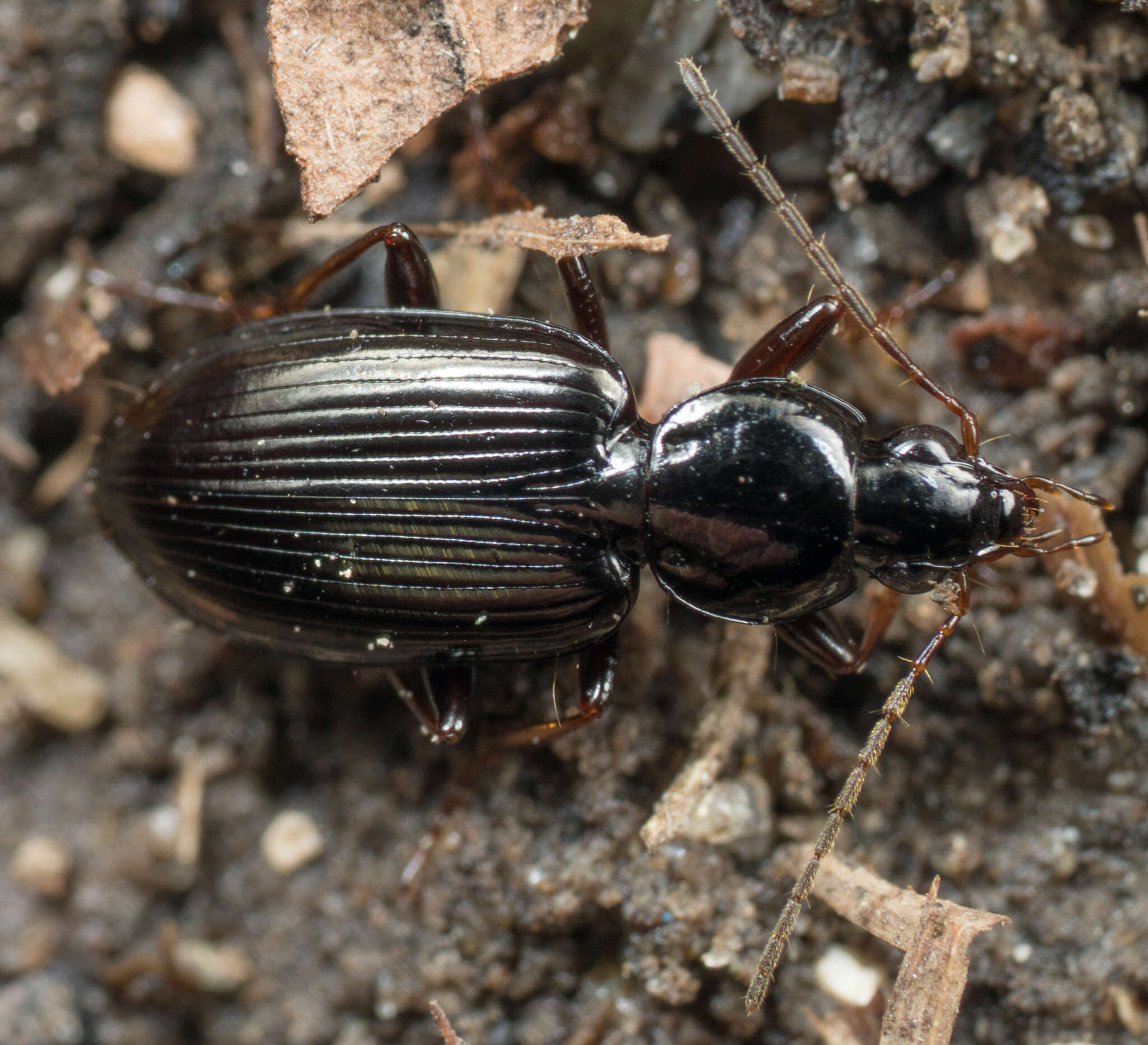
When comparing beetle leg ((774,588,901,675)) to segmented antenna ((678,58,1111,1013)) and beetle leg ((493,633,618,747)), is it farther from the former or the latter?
beetle leg ((493,633,618,747))

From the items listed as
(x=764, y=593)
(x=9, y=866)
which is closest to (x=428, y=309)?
(x=764, y=593)

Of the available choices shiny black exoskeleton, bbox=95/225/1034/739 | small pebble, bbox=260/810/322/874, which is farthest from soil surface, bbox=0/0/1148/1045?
shiny black exoskeleton, bbox=95/225/1034/739

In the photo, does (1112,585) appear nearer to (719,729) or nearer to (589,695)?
(719,729)

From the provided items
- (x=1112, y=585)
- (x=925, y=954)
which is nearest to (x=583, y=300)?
(x=1112, y=585)

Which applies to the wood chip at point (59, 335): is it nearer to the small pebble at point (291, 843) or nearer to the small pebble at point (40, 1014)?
the small pebble at point (291, 843)

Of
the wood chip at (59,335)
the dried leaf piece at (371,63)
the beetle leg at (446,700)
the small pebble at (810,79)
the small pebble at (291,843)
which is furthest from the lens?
the small pebble at (291,843)

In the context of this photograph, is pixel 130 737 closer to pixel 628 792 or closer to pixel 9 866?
pixel 9 866

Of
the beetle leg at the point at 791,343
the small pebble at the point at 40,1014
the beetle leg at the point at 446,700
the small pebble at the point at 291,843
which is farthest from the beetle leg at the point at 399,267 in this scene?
the small pebble at the point at 40,1014
